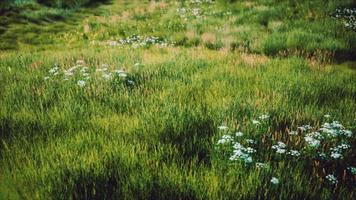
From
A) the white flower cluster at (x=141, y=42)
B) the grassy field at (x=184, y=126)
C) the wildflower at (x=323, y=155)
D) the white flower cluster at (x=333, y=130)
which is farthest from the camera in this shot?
the white flower cluster at (x=141, y=42)

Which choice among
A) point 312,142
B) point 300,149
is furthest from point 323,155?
point 300,149

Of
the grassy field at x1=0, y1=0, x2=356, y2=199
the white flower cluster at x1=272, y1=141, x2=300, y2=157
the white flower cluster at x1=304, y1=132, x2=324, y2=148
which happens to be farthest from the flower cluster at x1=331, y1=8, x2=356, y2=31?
the white flower cluster at x1=272, y1=141, x2=300, y2=157

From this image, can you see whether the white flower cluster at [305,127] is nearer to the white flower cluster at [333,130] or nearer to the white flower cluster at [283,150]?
the white flower cluster at [333,130]

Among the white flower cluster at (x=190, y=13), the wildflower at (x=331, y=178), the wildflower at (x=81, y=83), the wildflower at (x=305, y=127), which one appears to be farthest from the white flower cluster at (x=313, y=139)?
the white flower cluster at (x=190, y=13)

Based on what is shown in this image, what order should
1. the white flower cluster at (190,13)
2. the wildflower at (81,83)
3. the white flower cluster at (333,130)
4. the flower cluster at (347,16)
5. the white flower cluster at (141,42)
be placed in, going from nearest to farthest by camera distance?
the white flower cluster at (333,130)
the wildflower at (81,83)
the white flower cluster at (141,42)
the flower cluster at (347,16)
the white flower cluster at (190,13)

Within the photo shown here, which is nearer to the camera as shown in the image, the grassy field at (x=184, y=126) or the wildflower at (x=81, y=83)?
the grassy field at (x=184, y=126)

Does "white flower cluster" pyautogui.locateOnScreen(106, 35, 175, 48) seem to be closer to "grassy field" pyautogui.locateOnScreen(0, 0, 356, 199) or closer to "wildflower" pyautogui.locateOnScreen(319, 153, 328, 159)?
"grassy field" pyautogui.locateOnScreen(0, 0, 356, 199)

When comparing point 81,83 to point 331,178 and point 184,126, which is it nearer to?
point 184,126

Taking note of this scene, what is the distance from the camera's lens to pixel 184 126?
4602mm

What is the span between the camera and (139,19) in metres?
17.7

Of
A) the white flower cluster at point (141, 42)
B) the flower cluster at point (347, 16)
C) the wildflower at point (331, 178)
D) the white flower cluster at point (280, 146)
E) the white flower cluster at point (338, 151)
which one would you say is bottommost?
the wildflower at point (331, 178)

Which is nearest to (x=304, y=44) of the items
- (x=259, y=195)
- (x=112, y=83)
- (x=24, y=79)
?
(x=112, y=83)

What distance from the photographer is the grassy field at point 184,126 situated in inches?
132

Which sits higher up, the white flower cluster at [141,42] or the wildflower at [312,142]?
the white flower cluster at [141,42]
